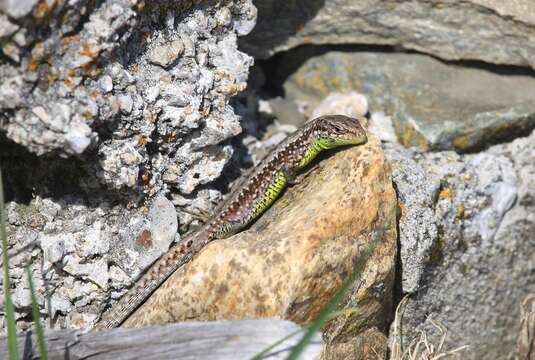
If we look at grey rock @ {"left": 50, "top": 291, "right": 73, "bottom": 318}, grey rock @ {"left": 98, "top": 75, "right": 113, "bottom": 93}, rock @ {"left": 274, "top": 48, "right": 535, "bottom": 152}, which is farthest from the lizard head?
grey rock @ {"left": 50, "top": 291, "right": 73, "bottom": 318}

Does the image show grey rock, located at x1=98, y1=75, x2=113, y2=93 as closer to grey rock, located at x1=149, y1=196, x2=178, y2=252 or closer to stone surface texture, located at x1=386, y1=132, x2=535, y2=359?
grey rock, located at x1=149, y1=196, x2=178, y2=252

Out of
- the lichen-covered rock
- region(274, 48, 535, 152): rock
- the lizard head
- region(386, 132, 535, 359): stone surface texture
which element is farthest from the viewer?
region(274, 48, 535, 152): rock

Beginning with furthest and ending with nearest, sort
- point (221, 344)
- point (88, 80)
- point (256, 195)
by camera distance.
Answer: point (256, 195)
point (88, 80)
point (221, 344)

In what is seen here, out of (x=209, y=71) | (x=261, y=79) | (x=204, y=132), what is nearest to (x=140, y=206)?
(x=204, y=132)

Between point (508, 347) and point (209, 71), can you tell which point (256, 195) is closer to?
point (209, 71)

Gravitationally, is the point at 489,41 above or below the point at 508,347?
above

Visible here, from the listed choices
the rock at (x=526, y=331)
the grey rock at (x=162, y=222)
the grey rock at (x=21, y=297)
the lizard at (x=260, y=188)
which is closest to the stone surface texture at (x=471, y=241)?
the rock at (x=526, y=331)

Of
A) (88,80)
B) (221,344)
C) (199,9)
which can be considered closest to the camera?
(221,344)

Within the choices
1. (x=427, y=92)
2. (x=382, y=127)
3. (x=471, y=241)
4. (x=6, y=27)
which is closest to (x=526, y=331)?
(x=471, y=241)
